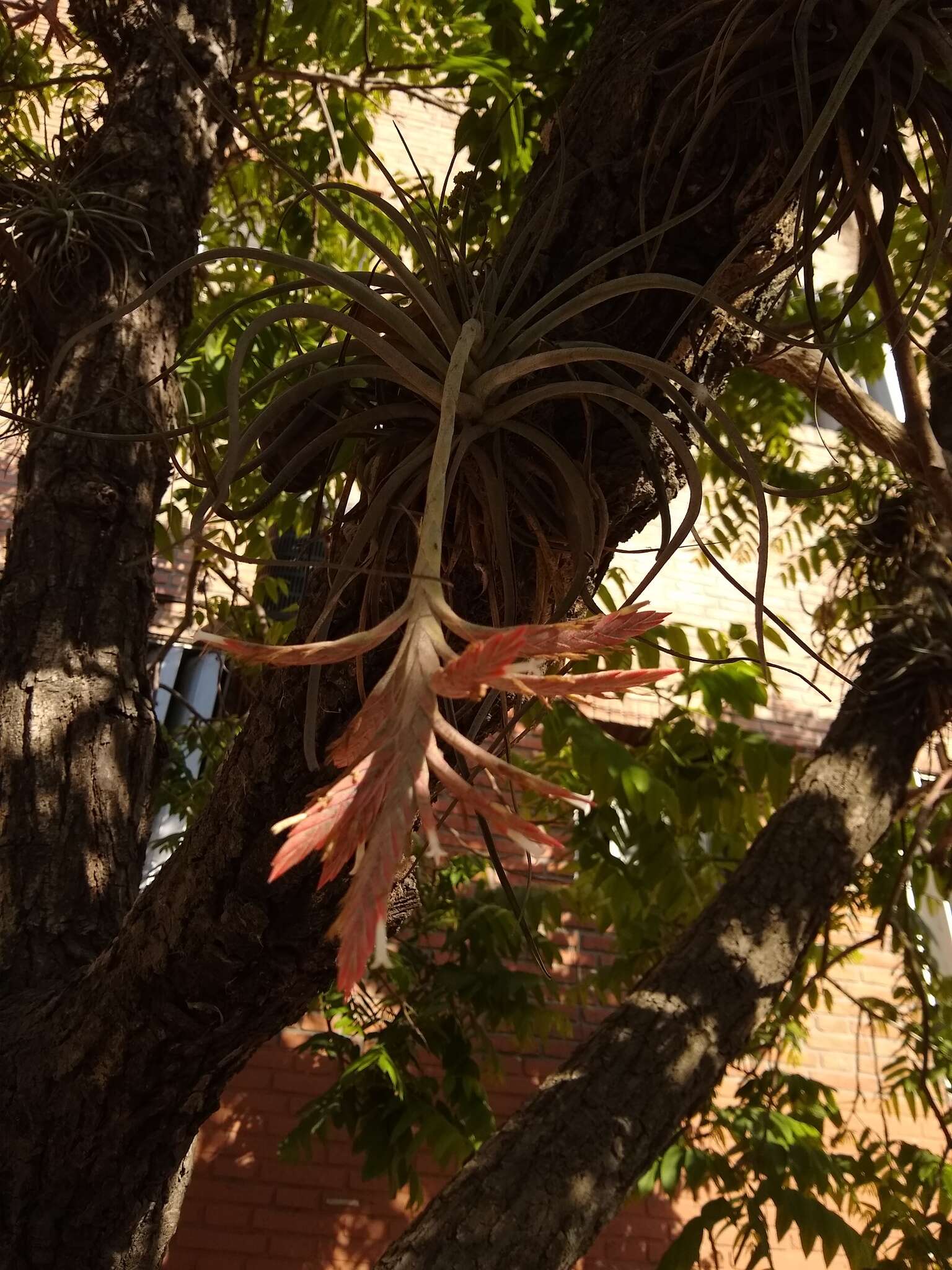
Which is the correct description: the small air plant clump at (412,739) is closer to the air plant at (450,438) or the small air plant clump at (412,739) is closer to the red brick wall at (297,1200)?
the air plant at (450,438)

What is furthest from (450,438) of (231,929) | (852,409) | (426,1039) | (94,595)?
(426,1039)

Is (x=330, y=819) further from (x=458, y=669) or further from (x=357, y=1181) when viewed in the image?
(x=357, y=1181)

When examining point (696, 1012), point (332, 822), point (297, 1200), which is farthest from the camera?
point (297, 1200)

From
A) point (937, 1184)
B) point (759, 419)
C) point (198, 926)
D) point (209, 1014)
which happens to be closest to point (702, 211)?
point (198, 926)

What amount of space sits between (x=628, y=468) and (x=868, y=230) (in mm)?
345

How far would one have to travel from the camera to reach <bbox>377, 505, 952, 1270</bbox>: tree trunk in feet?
4.85

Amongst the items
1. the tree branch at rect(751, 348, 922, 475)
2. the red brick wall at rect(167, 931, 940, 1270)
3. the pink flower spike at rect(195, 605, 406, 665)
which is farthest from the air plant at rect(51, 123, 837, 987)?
the red brick wall at rect(167, 931, 940, 1270)

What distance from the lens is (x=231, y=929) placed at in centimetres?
111

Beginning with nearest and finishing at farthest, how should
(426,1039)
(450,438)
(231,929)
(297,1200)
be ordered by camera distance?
(450,438)
(231,929)
(426,1039)
(297,1200)

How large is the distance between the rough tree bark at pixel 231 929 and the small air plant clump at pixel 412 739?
15.9 inches

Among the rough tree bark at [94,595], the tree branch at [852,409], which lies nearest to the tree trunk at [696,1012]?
the tree branch at [852,409]

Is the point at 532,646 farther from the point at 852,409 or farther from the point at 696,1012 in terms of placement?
the point at 696,1012

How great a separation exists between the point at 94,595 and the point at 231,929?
0.70 m

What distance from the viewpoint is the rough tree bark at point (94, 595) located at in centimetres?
136
